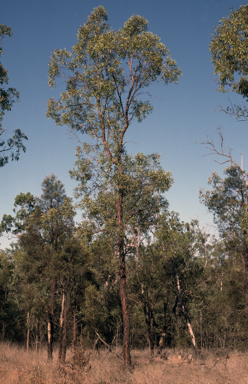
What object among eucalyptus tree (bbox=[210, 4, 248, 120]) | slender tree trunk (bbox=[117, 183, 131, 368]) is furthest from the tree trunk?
eucalyptus tree (bbox=[210, 4, 248, 120])

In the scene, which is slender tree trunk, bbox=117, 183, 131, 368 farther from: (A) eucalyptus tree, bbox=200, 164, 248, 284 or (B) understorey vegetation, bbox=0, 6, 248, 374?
(A) eucalyptus tree, bbox=200, 164, 248, 284

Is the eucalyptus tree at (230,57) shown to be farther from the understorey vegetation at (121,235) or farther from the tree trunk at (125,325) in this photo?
the tree trunk at (125,325)

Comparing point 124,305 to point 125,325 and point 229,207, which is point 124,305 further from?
point 229,207

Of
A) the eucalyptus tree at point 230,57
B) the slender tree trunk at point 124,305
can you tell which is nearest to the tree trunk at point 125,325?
the slender tree trunk at point 124,305

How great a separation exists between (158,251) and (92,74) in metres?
15.4

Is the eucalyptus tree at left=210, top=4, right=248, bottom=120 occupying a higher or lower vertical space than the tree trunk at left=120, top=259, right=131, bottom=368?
higher

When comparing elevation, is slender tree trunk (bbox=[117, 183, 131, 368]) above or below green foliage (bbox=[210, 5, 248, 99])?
below

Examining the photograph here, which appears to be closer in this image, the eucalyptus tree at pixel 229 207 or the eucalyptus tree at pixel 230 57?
the eucalyptus tree at pixel 230 57

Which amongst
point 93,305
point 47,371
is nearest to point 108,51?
point 47,371

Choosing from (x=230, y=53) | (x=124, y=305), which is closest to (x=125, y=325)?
(x=124, y=305)

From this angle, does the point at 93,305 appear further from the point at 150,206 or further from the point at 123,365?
the point at 150,206

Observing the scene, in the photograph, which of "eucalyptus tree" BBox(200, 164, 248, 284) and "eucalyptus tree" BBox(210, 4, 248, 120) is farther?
"eucalyptus tree" BBox(200, 164, 248, 284)

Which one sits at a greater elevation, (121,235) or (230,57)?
(230,57)

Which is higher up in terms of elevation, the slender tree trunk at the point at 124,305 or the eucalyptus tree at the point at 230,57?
the eucalyptus tree at the point at 230,57
